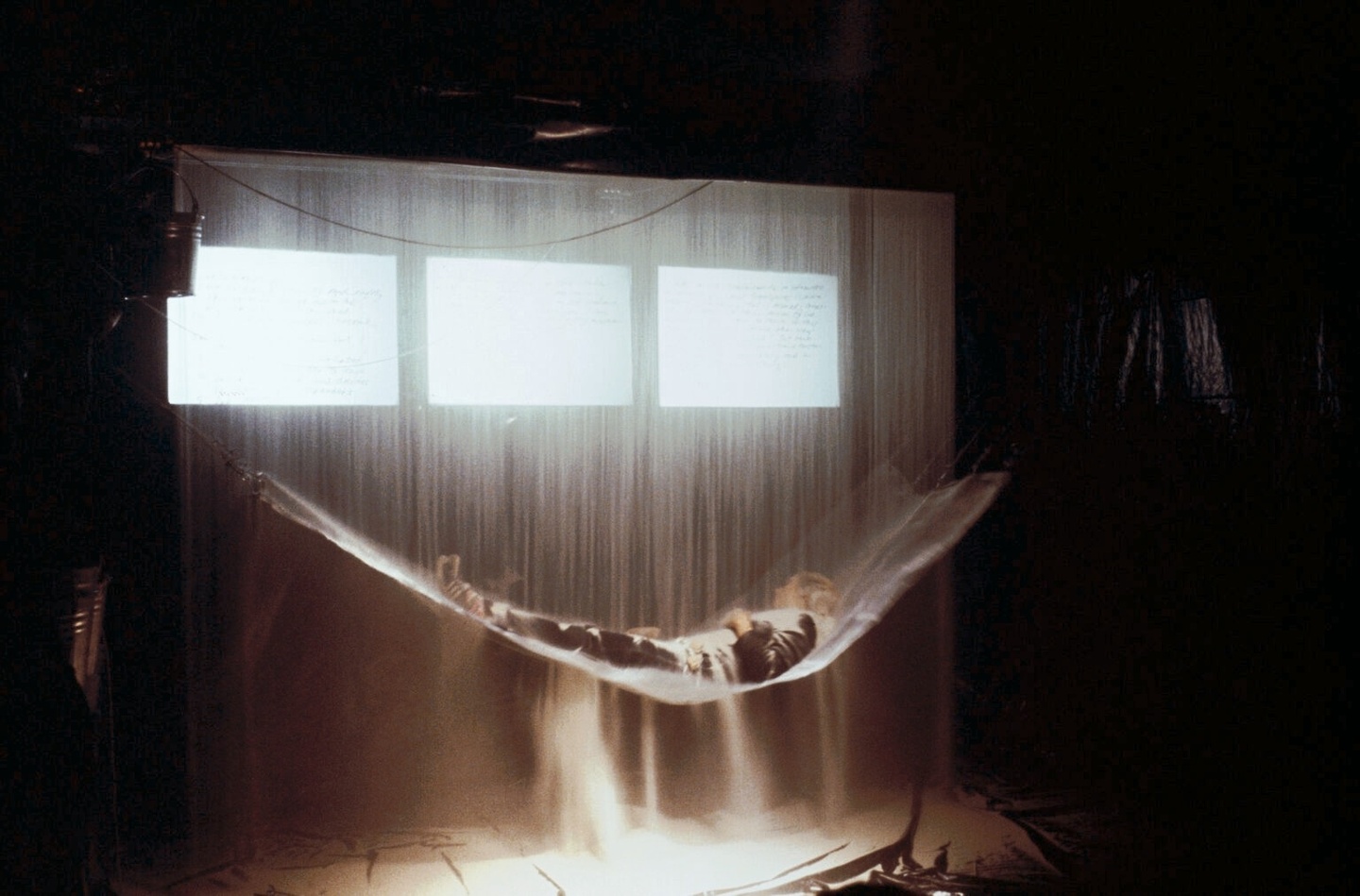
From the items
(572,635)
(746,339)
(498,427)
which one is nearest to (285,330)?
(498,427)

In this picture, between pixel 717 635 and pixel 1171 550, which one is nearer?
pixel 717 635

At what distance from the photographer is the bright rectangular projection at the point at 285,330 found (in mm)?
2338

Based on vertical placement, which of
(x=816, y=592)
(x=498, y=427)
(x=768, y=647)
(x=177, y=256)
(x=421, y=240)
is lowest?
(x=768, y=647)

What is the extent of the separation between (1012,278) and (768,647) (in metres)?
1.39

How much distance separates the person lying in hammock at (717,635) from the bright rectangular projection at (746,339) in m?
0.55

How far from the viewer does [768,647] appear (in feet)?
8.30

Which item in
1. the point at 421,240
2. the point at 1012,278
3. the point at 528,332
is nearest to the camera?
the point at 421,240

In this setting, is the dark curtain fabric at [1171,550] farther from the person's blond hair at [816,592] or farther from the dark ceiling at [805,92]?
the person's blond hair at [816,592]

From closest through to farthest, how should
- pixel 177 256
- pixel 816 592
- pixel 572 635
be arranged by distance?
pixel 177 256
pixel 572 635
pixel 816 592

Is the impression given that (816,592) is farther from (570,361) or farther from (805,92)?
(805,92)

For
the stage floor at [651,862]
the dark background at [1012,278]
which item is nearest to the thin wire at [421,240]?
the dark background at [1012,278]

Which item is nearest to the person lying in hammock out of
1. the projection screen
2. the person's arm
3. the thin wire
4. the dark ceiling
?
the person's arm

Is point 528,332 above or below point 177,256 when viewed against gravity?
below

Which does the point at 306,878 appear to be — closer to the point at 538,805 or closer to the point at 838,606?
the point at 538,805
